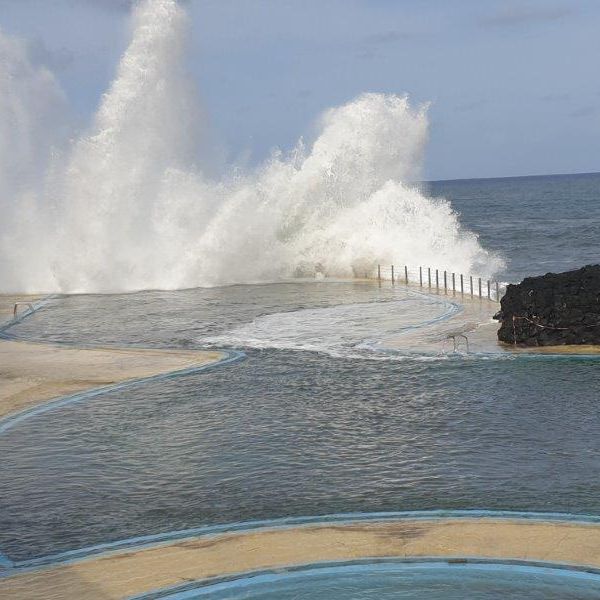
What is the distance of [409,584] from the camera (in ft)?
31.3

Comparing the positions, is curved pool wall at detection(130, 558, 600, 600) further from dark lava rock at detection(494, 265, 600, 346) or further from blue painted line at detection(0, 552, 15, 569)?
dark lava rock at detection(494, 265, 600, 346)

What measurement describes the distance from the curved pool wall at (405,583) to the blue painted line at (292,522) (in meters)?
1.32

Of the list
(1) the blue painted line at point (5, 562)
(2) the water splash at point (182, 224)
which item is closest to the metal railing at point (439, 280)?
(2) the water splash at point (182, 224)

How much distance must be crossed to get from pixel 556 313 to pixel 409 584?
13899 millimetres

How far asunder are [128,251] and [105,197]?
7.54ft

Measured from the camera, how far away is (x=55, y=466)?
14.2 meters

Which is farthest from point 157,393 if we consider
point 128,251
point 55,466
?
point 128,251

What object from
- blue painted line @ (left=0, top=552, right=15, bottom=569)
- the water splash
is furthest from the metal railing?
blue painted line @ (left=0, top=552, right=15, bottom=569)

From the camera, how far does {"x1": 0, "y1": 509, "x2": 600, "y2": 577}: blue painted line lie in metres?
10.7

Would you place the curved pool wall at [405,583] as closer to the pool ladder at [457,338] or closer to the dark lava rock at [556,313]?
the pool ladder at [457,338]

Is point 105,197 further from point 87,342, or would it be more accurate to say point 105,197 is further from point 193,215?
point 87,342

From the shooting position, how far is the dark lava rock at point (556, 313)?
22.1 m

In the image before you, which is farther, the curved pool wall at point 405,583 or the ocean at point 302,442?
the ocean at point 302,442

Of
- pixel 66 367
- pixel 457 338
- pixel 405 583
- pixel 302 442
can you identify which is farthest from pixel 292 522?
→ pixel 457 338
